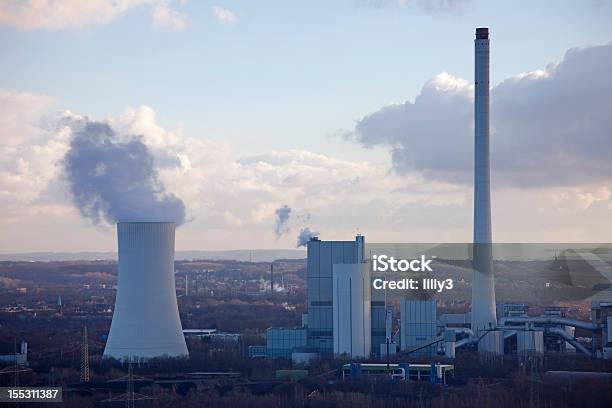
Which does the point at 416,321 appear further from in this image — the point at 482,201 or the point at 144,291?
the point at 144,291

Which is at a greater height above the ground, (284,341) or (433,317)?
(433,317)

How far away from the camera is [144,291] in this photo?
1198 inches

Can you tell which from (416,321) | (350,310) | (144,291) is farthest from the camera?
(416,321)

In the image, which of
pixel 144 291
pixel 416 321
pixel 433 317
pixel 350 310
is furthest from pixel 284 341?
pixel 144 291

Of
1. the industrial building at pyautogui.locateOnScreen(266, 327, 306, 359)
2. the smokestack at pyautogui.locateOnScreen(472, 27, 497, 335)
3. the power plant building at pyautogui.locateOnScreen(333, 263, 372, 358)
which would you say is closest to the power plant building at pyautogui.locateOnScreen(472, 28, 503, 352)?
the smokestack at pyautogui.locateOnScreen(472, 27, 497, 335)

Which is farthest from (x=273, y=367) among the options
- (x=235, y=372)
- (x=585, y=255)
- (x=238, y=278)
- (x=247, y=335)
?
(x=238, y=278)

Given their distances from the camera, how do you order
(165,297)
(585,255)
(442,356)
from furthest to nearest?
1. (585,255)
2. (442,356)
3. (165,297)

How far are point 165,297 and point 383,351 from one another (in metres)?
6.88

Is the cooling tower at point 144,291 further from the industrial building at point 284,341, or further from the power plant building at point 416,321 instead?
the power plant building at point 416,321

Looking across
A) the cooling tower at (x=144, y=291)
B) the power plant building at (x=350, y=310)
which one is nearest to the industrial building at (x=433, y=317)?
the power plant building at (x=350, y=310)

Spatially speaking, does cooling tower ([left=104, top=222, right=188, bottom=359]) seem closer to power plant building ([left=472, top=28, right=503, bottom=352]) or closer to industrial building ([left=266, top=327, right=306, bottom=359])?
industrial building ([left=266, top=327, right=306, bottom=359])

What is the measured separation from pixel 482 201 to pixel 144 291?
10.6m

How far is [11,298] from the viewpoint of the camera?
73188 millimetres

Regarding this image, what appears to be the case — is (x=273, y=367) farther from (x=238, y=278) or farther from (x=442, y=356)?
(x=238, y=278)
